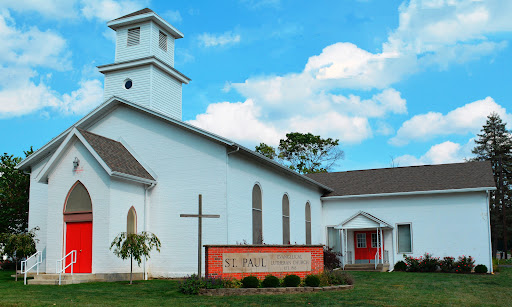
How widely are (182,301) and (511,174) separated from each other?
62.0 m

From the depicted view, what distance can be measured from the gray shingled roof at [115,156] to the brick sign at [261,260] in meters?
7.06

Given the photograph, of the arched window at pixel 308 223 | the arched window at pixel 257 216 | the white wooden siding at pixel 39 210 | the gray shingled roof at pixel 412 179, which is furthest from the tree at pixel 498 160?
the white wooden siding at pixel 39 210

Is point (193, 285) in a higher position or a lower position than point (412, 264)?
higher

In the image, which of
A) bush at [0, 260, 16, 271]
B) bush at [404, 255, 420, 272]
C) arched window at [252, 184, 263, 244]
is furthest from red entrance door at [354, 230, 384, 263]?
bush at [0, 260, 16, 271]

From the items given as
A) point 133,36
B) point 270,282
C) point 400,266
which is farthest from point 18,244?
point 400,266

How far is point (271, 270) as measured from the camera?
54.0ft

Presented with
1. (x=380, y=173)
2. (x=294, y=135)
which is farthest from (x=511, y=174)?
(x=380, y=173)

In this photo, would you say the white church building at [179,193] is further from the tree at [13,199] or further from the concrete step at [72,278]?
the tree at [13,199]

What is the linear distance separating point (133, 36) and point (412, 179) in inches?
792

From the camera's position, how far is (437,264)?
30188 mm

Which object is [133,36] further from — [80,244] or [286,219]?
[286,219]

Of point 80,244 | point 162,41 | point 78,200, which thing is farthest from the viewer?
point 162,41

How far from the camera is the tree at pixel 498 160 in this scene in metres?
63.1

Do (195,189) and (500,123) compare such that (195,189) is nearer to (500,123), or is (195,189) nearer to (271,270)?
(271,270)
